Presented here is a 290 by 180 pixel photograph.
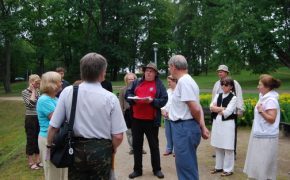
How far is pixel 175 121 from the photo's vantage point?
5.48 m

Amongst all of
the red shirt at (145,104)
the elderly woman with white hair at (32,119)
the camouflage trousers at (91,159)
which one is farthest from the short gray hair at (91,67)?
the elderly woman with white hair at (32,119)

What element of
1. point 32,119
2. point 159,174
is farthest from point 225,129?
point 32,119

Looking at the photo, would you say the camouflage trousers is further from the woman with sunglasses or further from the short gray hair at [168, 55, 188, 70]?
the woman with sunglasses

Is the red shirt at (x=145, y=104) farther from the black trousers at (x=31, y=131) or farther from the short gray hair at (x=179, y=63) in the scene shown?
the black trousers at (x=31, y=131)

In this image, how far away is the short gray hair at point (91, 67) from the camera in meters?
3.99

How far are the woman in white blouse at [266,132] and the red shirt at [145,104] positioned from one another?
5.86 feet

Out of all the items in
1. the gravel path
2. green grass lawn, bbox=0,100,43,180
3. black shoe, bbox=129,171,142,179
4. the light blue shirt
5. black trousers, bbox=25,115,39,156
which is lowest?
green grass lawn, bbox=0,100,43,180

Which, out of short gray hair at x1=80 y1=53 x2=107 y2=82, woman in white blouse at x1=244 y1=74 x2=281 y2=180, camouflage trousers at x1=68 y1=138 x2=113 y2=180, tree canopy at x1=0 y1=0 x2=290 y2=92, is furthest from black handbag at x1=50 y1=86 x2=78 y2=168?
tree canopy at x1=0 y1=0 x2=290 y2=92

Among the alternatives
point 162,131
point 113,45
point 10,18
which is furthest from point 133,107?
point 113,45

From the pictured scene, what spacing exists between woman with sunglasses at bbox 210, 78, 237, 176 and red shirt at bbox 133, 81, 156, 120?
1154 millimetres

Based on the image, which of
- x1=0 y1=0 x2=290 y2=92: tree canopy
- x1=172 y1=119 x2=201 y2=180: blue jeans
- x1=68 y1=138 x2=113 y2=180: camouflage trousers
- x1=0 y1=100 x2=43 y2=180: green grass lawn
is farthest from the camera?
x1=0 y1=0 x2=290 y2=92: tree canopy

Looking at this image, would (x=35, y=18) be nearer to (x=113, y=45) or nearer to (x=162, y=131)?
(x=113, y=45)

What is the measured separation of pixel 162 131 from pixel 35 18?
105 feet

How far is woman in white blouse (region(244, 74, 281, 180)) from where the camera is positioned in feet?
20.4
